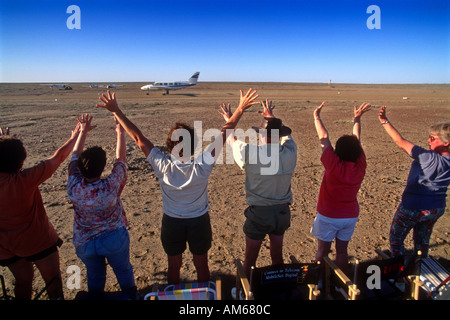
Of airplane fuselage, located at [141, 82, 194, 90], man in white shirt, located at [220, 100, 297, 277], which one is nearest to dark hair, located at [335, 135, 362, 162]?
man in white shirt, located at [220, 100, 297, 277]

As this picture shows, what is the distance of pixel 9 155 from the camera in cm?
218

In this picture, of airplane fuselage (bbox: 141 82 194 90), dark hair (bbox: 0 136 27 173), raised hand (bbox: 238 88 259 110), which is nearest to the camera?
dark hair (bbox: 0 136 27 173)

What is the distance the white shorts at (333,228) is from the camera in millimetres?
2882

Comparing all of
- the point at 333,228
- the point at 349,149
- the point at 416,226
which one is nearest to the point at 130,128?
the point at 349,149

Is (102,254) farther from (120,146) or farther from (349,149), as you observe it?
(349,149)

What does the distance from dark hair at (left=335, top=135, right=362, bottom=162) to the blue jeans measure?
2.20m

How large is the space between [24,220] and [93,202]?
0.66 m

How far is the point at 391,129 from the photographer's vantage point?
2.97 meters

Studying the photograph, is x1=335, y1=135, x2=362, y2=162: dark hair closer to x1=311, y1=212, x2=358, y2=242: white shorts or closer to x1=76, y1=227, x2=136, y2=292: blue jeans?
x1=311, y1=212, x2=358, y2=242: white shorts

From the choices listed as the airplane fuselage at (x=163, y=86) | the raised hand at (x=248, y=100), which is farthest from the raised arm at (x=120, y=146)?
the airplane fuselage at (x=163, y=86)

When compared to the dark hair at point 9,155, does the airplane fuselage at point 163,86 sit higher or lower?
higher

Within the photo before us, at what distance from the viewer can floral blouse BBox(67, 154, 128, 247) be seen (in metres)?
2.24

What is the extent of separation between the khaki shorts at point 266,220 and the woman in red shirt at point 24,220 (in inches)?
73.2

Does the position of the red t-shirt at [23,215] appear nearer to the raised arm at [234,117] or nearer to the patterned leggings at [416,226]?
the raised arm at [234,117]
